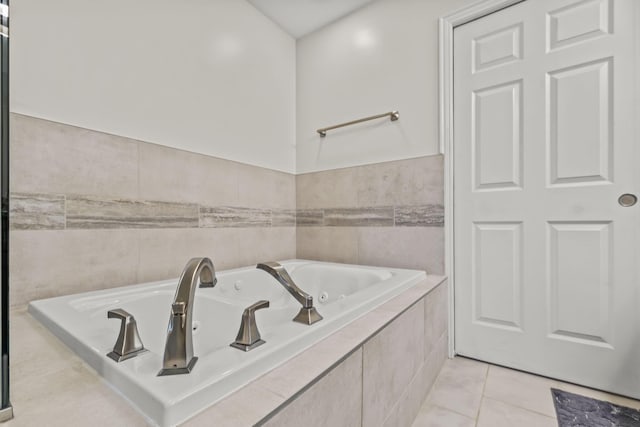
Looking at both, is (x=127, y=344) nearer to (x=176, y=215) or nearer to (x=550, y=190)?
(x=176, y=215)

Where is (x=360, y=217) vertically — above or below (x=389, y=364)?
above

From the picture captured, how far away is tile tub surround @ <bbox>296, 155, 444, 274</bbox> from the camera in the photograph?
1763mm

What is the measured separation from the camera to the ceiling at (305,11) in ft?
6.64

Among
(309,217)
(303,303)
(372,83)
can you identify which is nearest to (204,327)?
(303,303)

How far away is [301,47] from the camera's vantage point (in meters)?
2.40

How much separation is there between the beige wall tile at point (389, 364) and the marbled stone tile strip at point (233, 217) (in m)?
1.16

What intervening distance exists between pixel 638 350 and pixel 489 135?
3.77 feet

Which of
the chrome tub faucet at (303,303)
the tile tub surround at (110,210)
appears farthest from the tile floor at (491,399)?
the tile tub surround at (110,210)

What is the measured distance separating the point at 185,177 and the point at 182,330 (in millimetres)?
1180

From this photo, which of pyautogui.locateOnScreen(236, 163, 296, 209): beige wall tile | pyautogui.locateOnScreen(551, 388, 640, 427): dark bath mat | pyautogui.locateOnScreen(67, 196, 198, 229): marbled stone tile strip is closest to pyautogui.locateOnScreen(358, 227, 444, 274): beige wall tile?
pyautogui.locateOnScreen(236, 163, 296, 209): beige wall tile

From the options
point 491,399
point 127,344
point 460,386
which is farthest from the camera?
point 460,386

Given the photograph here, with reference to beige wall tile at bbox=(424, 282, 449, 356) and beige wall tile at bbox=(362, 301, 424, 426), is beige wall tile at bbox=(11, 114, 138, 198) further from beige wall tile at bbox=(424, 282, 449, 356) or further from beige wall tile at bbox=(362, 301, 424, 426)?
beige wall tile at bbox=(424, 282, 449, 356)

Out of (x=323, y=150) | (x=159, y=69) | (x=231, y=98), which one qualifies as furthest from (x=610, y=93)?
(x=159, y=69)

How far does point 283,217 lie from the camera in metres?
2.24
